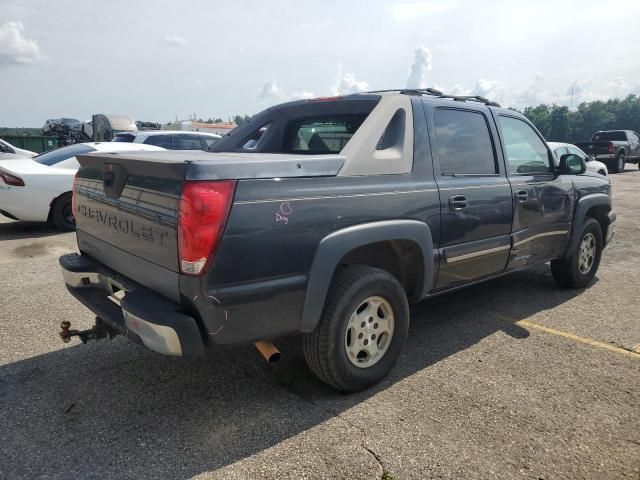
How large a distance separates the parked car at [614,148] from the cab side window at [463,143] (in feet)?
68.6

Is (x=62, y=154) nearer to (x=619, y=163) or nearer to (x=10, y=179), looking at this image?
(x=10, y=179)

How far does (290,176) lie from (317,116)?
1.50 meters

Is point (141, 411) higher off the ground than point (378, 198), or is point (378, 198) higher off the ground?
point (378, 198)

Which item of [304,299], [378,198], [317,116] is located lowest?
[304,299]

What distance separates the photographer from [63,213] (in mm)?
7812

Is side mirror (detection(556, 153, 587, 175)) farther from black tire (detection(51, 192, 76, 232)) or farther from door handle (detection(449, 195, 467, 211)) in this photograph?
black tire (detection(51, 192, 76, 232))

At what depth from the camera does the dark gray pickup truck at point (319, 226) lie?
240 centimetres

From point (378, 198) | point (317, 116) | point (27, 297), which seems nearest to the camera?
point (378, 198)

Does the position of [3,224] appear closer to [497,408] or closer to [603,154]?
[497,408]

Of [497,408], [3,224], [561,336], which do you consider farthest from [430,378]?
[3,224]

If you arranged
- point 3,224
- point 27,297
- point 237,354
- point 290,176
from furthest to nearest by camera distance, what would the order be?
point 3,224, point 27,297, point 237,354, point 290,176

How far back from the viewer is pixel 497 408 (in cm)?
297

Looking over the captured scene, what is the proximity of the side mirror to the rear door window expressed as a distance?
816 centimetres

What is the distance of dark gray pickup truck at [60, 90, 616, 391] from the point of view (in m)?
2.40
